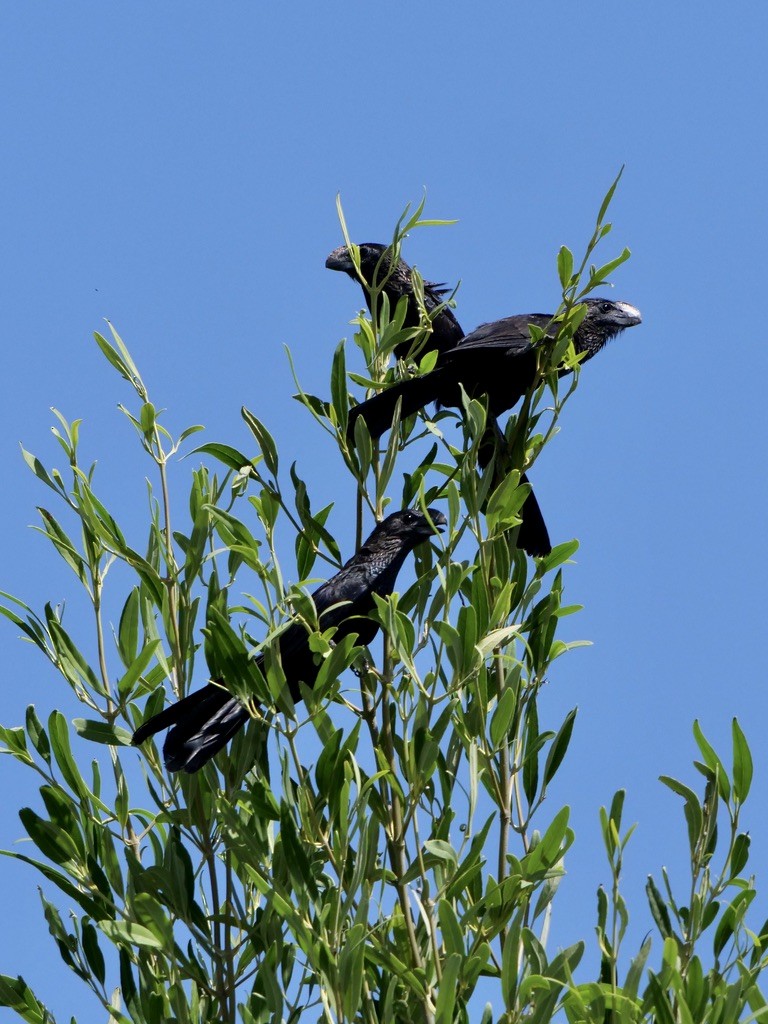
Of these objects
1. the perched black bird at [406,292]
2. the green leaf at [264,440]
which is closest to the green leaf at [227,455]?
the green leaf at [264,440]

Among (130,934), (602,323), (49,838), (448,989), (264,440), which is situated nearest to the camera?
(448,989)

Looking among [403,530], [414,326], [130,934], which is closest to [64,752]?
[130,934]

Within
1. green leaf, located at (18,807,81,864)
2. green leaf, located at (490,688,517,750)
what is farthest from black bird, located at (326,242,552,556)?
green leaf, located at (18,807,81,864)

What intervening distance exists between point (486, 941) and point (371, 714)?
0.53 m

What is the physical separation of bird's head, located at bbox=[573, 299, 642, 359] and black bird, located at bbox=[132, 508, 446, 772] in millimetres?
841

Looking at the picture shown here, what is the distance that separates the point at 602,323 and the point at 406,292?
1.22m

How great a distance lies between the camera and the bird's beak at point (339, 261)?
4816 mm

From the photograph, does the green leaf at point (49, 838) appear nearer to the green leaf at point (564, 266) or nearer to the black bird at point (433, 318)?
the black bird at point (433, 318)

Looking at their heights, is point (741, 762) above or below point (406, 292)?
below

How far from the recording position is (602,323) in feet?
12.3

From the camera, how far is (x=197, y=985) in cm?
253

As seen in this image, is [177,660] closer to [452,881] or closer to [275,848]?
[275,848]

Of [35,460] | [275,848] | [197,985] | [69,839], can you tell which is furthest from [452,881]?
[35,460]

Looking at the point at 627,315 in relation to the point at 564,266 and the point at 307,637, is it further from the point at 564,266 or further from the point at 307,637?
the point at 307,637
